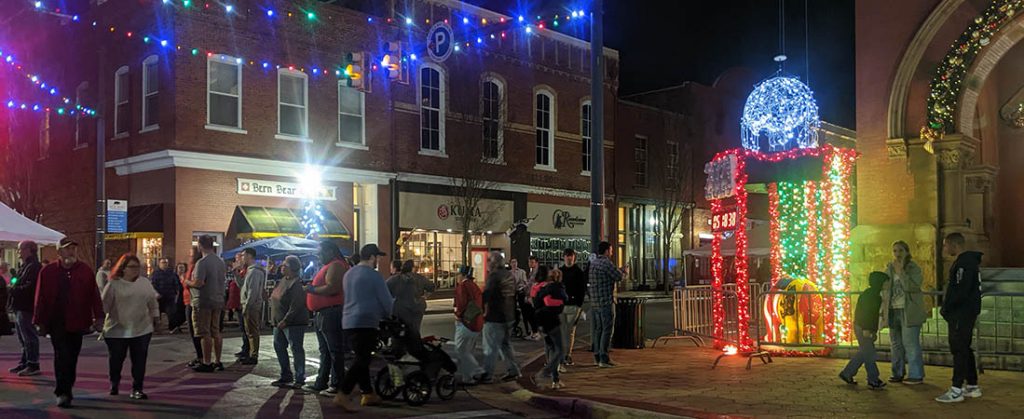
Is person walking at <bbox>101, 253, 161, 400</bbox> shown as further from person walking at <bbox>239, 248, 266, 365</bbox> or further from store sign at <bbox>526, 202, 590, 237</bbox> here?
store sign at <bbox>526, 202, 590, 237</bbox>

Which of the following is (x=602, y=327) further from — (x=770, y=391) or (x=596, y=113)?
(x=596, y=113)

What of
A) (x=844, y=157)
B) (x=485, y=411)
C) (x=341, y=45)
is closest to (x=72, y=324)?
(x=485, y=411)

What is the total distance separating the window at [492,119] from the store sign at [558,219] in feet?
9.08

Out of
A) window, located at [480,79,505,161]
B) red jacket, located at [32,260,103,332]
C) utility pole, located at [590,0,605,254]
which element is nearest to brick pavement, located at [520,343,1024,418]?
utility pole, located at [590,0,605,254]

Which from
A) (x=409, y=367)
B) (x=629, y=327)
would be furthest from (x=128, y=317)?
(x=629, y=327)

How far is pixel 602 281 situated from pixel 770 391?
10.3ft

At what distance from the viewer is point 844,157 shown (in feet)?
43.8

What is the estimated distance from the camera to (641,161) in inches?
1540

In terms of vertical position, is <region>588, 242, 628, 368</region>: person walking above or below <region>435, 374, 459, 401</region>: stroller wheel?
above

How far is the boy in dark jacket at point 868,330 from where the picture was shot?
9.61 metres

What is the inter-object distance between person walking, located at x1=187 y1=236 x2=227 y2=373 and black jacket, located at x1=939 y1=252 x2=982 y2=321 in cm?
909

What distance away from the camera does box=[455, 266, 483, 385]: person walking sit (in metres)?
11.1

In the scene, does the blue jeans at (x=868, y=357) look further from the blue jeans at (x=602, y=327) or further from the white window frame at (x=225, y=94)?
the white window frame at (x=225, y=94)

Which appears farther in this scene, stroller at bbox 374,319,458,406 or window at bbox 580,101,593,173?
window at bbox 580,101,593,173
